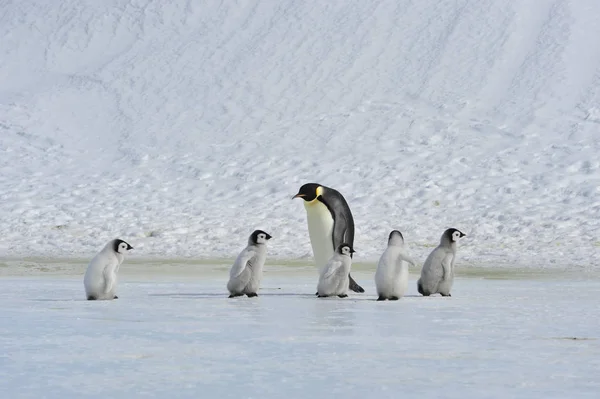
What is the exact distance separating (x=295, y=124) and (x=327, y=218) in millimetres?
22496

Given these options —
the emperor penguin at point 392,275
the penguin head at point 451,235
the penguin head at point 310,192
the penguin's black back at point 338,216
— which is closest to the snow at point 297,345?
the emperor penguin at point 392,275

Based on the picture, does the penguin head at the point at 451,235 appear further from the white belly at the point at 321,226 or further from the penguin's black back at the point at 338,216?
the white belly at the point at 321,226

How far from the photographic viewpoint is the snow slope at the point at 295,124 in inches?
927

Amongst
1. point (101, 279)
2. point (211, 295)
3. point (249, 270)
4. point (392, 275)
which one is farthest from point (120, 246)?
point (392, 275)

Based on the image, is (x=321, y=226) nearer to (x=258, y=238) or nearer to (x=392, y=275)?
(x=258, y=238)

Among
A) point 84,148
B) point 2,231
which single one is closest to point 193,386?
point 2,231

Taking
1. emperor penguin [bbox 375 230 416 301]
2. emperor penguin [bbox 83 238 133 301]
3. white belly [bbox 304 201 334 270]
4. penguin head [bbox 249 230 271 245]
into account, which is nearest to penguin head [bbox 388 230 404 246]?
emperor penguin [bbox 375 230 416 301]

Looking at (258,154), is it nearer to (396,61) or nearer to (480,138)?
(480,138)

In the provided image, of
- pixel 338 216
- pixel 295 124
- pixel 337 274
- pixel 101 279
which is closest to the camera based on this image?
pixel 101 279

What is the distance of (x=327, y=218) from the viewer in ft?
40.3

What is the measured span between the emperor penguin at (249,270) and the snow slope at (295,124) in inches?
300

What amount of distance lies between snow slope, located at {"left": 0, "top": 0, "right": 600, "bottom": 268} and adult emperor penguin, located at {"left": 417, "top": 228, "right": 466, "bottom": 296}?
6.48m

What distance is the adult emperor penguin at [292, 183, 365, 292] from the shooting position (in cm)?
1224

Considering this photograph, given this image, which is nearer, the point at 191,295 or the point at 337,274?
the point at 337,274
